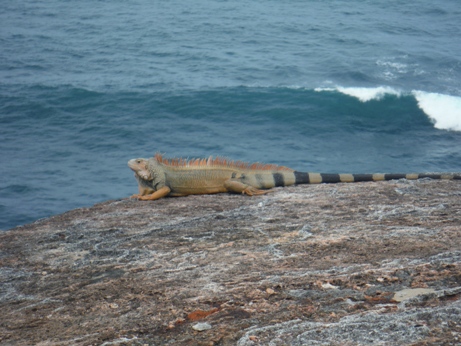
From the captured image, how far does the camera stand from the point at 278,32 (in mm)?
37250

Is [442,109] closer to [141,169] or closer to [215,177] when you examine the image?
[215,177]

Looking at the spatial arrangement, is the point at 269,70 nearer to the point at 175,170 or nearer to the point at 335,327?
the point at 175,170

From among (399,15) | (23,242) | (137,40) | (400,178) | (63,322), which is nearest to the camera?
(63,322)

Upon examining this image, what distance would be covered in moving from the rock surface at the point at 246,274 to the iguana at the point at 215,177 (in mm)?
1003

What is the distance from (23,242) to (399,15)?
36.8 m

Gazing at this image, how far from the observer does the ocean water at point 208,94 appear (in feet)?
72.1

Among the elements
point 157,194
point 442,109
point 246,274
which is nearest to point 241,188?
point 157,194

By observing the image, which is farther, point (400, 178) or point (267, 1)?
point (267, 1)

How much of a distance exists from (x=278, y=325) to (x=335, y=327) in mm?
417

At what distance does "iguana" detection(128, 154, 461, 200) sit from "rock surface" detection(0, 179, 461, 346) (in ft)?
3.29

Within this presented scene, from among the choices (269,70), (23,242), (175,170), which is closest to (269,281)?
→ (23,242)

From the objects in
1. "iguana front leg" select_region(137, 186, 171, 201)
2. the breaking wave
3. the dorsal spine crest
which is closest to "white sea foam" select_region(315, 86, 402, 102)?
the breaking wave

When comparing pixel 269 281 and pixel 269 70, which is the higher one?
pixel 269 281

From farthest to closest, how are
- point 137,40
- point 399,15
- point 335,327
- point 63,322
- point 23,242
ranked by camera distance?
1. point 399,15
2. point 137,40
3. point 23,242
4. point 63,322
5. point 335,327
